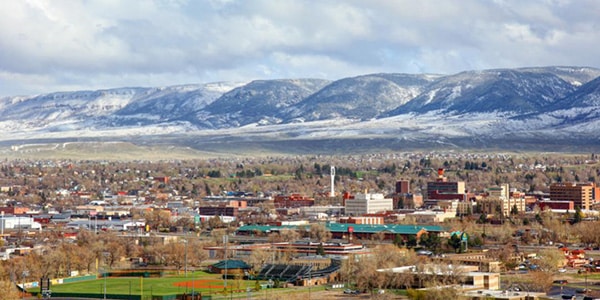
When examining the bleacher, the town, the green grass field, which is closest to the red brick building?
the town

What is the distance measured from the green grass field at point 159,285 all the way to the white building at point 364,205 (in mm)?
47137

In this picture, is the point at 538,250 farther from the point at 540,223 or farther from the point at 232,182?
the point at 232,182

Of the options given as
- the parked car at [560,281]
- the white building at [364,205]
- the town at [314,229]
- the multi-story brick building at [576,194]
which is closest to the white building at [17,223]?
the town at [314,229]

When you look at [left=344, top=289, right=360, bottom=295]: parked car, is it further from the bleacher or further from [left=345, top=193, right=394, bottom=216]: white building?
[left=345, top=193, right=394, bottom=216]: white building

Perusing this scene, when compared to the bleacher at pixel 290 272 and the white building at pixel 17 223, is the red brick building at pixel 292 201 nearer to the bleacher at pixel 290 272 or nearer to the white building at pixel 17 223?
the white building at pixel 17 223

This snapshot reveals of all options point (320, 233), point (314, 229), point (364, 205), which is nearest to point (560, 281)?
point (320, 233)

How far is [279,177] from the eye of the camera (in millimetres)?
Result: 165750

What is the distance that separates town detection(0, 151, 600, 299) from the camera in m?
68.5

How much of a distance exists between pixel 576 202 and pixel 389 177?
42.4 m

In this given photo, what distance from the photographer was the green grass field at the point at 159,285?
66688mm

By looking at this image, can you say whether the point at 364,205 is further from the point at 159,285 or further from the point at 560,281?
the point at 560,281

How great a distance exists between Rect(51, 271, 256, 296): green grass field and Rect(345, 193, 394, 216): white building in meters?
47.1

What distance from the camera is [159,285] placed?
7038 cm

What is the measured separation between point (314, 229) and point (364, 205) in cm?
2318
